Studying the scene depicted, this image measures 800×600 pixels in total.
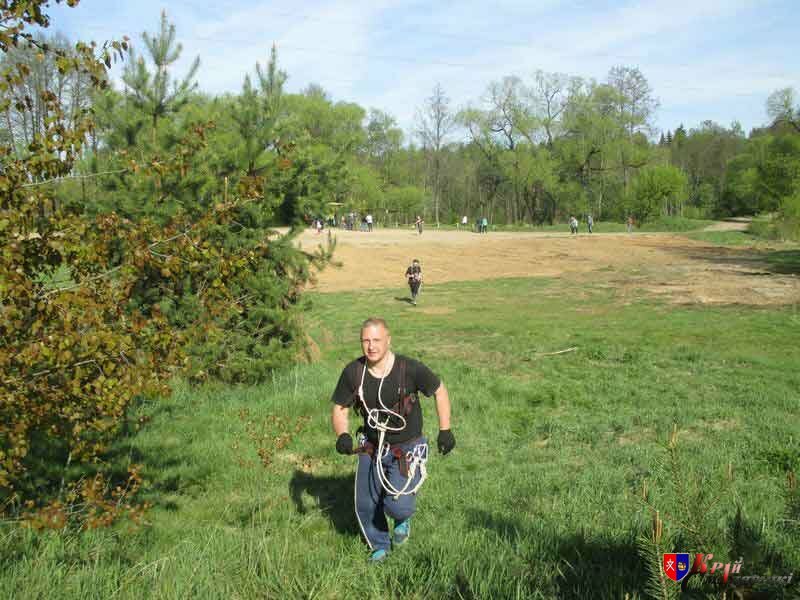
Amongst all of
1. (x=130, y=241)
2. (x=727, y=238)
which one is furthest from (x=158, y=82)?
(x=727, y=238)

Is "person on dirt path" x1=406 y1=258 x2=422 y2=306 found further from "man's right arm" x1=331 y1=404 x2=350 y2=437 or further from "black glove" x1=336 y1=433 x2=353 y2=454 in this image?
"black glove" x1=336 y1=433 x2=353 y2=454

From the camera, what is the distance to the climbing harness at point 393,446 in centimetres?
467

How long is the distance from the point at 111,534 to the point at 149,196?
19.4 ft

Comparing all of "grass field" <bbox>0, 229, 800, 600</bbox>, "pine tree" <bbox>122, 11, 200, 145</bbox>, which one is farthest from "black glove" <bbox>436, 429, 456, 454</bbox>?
"pine tree" <bbox>122, 11, 200, 145</bbox>

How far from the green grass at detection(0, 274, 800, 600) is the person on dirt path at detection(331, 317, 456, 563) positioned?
0.69 feet

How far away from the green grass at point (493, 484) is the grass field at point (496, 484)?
0.8 inches

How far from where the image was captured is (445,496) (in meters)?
5.88

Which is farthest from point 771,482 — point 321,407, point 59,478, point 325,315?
point 325,315

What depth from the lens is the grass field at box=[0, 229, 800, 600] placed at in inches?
140

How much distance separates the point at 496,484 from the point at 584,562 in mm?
2349

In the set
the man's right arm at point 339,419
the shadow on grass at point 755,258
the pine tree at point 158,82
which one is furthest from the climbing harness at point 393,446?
the shadow on grass at point 755,258

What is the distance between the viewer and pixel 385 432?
4781 mm

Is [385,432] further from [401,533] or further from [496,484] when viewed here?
[496,484]

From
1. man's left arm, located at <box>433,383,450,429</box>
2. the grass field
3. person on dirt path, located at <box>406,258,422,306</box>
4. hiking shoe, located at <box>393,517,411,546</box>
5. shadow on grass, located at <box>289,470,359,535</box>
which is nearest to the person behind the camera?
the grass field
